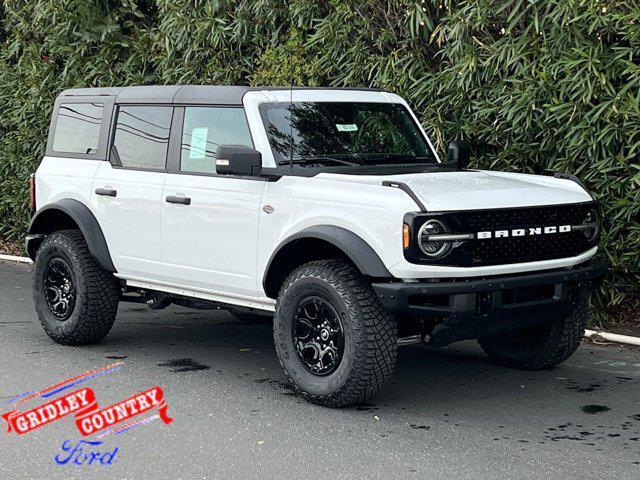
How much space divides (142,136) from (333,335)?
2.37 metres

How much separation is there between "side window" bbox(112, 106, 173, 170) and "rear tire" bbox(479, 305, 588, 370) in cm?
261

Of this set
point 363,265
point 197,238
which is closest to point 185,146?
point 197,238

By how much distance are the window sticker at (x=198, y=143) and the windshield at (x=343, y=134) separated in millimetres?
499

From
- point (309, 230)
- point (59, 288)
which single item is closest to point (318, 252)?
point (309, 230)

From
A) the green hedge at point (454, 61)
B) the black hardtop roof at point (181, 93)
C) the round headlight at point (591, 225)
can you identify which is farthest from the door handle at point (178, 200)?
the green hedge at point (454, 61)

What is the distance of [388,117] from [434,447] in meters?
2.87

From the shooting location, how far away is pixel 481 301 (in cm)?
616

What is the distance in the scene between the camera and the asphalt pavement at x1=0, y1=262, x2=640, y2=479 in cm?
534

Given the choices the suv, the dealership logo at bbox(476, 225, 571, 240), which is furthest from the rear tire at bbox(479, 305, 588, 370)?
the dealership logo at bbox(476, 225, 571, 240)

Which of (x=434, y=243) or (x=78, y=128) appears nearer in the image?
(x=434, y=243)

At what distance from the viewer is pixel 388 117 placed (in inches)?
306

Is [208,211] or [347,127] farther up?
[347,127]

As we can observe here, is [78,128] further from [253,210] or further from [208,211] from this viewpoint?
[253,210]

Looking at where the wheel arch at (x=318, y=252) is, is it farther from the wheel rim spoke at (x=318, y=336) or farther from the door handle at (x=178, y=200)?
the door handle at (x=178, y=200)
